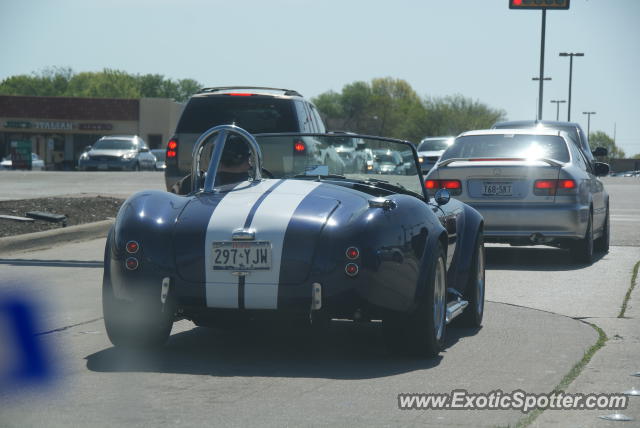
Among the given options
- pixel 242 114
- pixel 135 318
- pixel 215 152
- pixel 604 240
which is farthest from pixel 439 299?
pixel 242 114

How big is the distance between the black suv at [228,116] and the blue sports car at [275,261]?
9114 mm

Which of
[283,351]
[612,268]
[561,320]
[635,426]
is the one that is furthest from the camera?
[612,268]

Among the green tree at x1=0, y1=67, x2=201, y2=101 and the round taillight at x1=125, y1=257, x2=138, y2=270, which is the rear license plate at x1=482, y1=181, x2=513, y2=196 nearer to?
the round taillight at x1=125, y1=257, x2=138, y2=270

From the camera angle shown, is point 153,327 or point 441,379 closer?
point 441,379

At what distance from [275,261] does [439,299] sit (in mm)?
1237

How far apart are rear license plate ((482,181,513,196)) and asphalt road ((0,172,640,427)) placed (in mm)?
2436

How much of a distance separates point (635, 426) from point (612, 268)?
6993 millimetres

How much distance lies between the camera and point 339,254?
5762 mm

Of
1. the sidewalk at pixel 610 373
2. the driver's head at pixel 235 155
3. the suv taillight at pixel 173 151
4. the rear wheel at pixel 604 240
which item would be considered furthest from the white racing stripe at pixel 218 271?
the suv taillight at pixel 173 151

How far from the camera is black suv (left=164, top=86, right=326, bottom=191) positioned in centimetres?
1570

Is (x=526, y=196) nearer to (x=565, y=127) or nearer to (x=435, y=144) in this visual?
(x=565, y=127)

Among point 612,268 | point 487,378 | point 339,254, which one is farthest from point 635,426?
point 612,268

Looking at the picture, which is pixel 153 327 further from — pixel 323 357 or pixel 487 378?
pixel 487 378

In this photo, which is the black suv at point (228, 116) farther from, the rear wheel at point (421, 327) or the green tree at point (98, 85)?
the green tree at point (98, 85)
